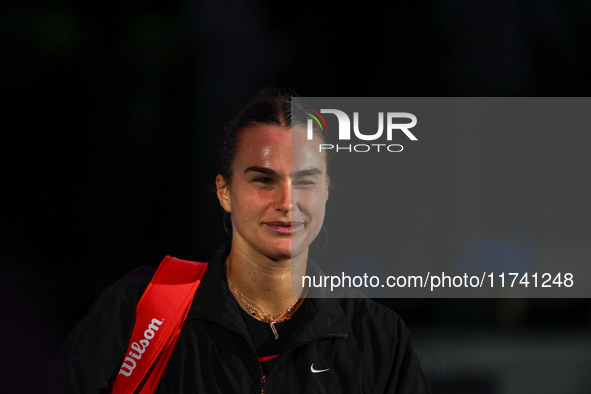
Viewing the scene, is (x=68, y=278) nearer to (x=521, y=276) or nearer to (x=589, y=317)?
(x=521, y=276)

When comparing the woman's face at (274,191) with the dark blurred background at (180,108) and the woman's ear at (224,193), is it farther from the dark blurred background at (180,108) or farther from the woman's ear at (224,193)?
the dark blurred background at (180,108)

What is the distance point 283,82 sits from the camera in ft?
8.63

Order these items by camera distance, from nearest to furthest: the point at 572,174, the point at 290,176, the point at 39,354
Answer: the point at 290,176 < the point at 39,354 < the point at 572,174

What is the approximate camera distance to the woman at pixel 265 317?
1.99 metres

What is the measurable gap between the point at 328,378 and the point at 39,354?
1.58 metres

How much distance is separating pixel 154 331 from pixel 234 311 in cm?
33

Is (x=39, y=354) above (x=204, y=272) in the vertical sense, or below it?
below

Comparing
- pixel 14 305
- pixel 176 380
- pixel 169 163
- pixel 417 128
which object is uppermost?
pixel 417 128

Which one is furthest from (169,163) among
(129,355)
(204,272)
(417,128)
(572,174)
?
(572,174)

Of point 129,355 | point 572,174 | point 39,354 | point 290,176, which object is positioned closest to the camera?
point 129,355

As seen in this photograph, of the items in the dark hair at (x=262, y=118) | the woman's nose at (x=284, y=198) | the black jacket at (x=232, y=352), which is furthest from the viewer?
the dark hair at (x=262, y=118)

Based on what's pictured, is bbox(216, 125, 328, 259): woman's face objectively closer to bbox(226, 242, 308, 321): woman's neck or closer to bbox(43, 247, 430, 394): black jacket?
bbox(226, 242, 308, 321): woman's neck

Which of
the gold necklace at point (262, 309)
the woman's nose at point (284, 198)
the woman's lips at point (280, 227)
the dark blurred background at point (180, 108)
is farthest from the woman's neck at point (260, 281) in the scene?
the dark blurred background at point (180, 108)

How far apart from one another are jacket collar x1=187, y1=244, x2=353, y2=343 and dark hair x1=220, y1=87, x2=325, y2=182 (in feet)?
1.60
